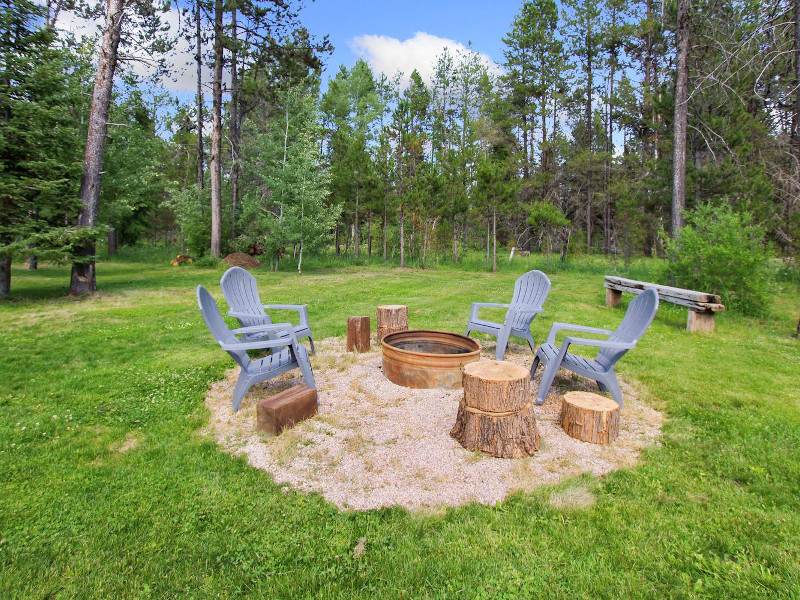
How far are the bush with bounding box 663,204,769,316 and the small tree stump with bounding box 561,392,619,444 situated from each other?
17.7 feet

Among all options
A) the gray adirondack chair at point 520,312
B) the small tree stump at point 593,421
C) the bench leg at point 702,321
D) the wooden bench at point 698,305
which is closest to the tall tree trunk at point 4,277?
the gray adirondack chair at point 520,312

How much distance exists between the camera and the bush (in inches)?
263

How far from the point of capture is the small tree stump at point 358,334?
4875 millimetres

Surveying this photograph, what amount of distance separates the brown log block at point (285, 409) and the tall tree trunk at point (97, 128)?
747 centimetres

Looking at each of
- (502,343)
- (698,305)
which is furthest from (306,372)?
(698,305)

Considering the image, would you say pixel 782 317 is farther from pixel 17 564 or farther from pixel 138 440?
pixel 17 564

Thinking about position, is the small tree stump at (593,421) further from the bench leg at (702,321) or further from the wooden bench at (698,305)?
the bench leg at (702,321)

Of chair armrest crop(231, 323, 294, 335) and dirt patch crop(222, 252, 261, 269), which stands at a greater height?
dirt patch crop(222, 252, 261, 269)

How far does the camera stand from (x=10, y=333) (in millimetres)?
5383

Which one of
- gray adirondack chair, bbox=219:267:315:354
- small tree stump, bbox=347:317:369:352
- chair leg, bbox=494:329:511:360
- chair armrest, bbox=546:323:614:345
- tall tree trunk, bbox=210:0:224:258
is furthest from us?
tall tree trunk, bbox=210:0:224:258

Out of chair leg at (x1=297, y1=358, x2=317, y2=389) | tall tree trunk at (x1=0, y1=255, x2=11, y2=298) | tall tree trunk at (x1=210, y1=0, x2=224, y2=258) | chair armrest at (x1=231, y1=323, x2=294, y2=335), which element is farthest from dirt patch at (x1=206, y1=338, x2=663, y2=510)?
tall tree trunk at (x1=210, y1=0, x2=224, y2=258)

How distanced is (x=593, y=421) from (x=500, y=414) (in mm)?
695

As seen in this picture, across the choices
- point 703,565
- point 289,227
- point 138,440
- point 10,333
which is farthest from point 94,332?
point 289,227

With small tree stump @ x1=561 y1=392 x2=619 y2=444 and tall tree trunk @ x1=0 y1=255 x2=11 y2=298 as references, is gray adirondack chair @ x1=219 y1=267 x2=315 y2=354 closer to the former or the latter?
small tree stump @ x1=561 y1=392 x2=619 y2=444
